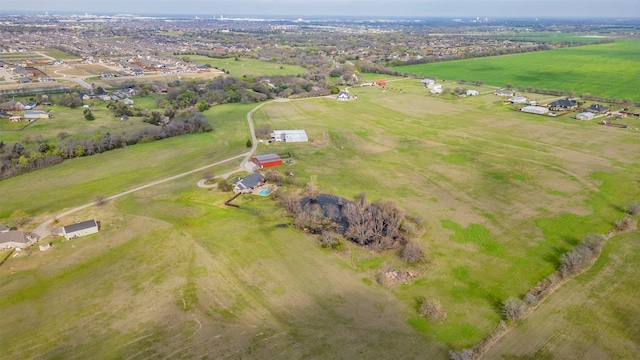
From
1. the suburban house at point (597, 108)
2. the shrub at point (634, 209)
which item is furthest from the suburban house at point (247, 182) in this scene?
the suburban house at point (597, 108)

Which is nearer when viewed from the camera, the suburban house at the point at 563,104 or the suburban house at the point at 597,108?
the suburban house at the point at 597,108

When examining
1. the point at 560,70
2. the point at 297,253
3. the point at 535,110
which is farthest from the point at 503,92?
the point at 297,253

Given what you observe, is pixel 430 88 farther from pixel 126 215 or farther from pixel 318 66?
pixel 126 215

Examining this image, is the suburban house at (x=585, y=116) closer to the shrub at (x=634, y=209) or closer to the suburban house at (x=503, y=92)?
the suburban house at (x=503, y=92)

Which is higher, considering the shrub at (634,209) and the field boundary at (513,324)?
the shrub at (634,209)

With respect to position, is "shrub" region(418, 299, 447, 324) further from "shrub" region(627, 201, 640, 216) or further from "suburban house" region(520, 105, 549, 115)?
"suburban house" region(520, 105, 549, 115)

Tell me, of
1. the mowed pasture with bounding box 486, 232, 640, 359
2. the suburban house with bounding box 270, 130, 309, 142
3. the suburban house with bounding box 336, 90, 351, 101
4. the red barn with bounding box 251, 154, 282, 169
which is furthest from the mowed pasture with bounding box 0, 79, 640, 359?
the suburban house with bounding box 336, 90, 351, 101
